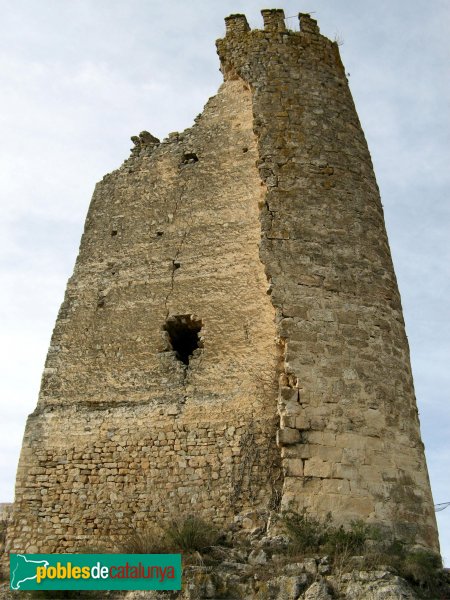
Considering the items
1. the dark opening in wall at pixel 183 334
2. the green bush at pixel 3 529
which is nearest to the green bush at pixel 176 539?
the green bush at pixel 3 529

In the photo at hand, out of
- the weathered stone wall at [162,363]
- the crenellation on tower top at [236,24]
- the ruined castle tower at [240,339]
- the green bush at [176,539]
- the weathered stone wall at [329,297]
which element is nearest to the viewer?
the green bush at [176,539]

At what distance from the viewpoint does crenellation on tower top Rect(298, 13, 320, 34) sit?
34.2 feet

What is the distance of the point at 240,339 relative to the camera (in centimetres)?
838

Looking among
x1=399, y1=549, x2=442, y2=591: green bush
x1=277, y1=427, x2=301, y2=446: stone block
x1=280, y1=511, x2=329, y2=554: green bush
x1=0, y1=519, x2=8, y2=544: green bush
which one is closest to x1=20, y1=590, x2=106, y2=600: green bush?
x1=0, y1=519, x2=8, y2=544: green bush

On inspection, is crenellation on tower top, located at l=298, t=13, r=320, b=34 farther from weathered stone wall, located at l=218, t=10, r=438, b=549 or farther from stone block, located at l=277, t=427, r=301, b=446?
stone block, located at l=277, t=427, r=301, b=446

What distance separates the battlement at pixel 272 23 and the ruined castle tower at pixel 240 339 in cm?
8

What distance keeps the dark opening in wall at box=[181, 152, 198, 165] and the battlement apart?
6.14 ft

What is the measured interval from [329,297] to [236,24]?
4704 millimetres

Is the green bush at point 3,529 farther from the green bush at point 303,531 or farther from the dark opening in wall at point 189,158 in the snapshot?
the dark opening in wall at point 189,158

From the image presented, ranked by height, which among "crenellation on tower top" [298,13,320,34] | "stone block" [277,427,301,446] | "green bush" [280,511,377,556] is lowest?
"green bush" [280,511,377,556]

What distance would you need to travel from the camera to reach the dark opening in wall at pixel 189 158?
10.1 m

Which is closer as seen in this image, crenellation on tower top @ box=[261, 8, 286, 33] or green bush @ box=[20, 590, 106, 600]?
green bush @ box=[20, 590, 106, 600]

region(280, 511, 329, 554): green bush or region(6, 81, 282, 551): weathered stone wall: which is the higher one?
region(6, 81, 282, 551): weathered stone wall

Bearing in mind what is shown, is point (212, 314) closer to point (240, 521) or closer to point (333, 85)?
point (240, 521)
